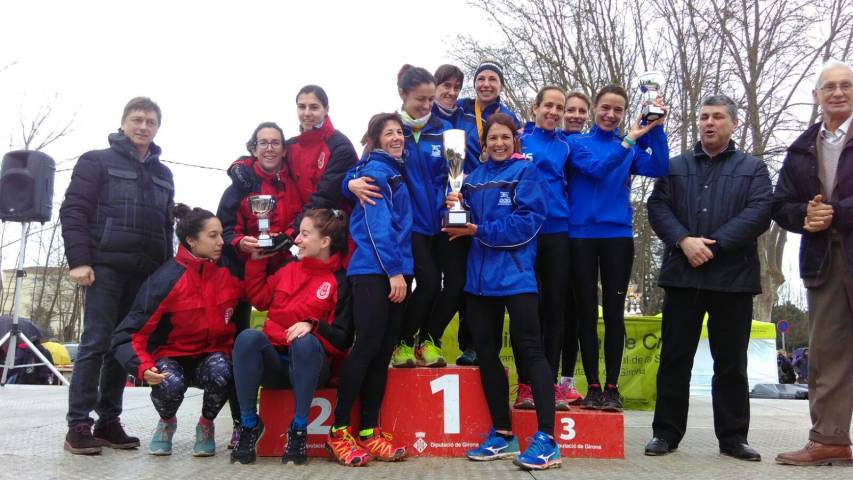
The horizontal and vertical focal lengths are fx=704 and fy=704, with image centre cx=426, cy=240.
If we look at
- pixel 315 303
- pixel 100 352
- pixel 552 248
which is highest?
pixel 552 248

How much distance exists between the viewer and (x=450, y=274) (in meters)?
4.22

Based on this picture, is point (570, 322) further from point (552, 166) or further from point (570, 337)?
point (552, 166)

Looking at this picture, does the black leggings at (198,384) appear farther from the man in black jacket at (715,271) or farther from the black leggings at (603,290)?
the man in black jacket at (715,271)

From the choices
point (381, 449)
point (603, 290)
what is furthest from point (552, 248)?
point (381, 449)

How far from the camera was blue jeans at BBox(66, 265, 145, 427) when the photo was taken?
4125 millimetres

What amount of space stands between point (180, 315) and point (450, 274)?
1.58 m

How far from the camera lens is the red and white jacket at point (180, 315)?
3898 mm

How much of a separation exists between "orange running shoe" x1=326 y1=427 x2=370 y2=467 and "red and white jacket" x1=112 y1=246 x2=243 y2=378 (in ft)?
2.81

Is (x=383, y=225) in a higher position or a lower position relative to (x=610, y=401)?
higher

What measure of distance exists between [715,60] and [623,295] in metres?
15.6

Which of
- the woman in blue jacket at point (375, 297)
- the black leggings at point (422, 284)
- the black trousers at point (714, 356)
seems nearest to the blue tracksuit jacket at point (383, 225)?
the woman in blue jacket at point (375, 297)

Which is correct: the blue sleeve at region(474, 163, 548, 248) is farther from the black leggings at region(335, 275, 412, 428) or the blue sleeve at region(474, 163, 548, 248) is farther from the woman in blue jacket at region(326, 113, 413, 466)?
the black leggings at region(335, 275, 412, 428)

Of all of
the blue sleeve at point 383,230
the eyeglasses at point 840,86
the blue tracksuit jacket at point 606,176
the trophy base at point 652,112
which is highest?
the eyeglasses at point 840,86

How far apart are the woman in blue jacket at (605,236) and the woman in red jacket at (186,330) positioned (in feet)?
6.88
